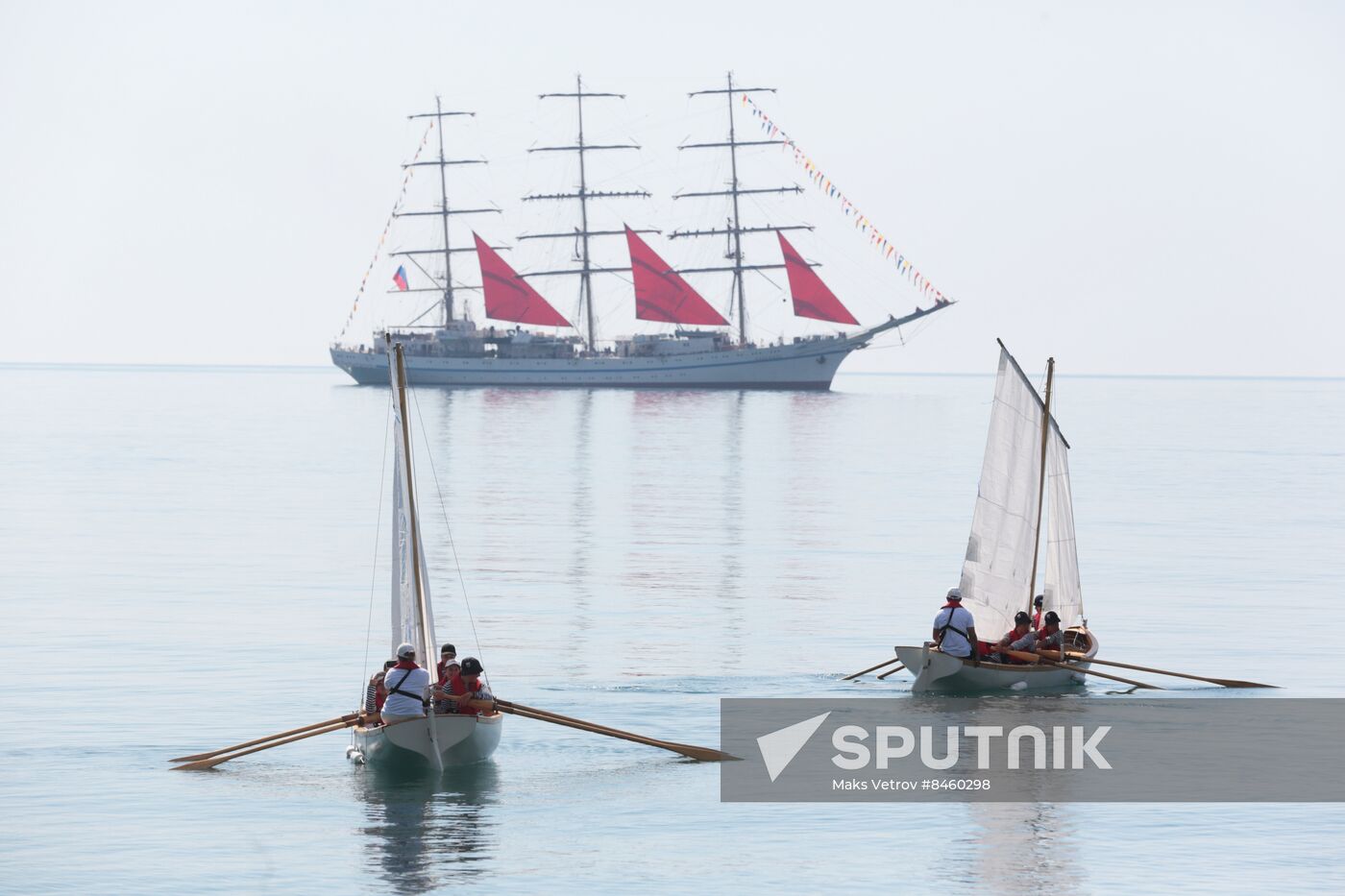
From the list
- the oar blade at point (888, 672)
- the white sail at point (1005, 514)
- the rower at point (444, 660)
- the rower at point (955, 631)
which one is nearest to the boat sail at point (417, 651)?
the rower at point (444, 660)

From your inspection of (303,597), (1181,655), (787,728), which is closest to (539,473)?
(303,597)

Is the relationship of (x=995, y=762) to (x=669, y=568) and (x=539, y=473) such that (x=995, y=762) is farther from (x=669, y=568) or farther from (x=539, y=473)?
(x=539, y=473)

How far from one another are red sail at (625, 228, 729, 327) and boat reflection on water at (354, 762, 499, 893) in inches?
6365

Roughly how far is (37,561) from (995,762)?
37.8 meters

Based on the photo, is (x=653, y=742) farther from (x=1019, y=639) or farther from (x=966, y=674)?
(x=1019, y=639)

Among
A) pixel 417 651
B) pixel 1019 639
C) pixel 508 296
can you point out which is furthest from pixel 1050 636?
pixel 508 296

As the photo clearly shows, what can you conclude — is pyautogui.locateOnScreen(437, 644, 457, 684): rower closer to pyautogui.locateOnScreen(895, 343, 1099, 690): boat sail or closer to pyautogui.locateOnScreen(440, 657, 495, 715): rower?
pyautogui.locateOnScreen(440, 657, 495, 715): rower

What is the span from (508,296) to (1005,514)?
15725 centimetres

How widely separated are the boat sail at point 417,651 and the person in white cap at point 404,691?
17cm

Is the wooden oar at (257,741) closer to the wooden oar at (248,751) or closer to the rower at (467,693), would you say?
the wooden oar at (248,751)

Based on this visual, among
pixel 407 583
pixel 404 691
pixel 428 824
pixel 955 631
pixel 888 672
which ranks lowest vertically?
pixel 428 824

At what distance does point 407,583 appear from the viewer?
31359 millimetres

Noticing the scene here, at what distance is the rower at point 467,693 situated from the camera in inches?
1152

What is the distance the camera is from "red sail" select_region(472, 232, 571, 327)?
19325 centimetres
